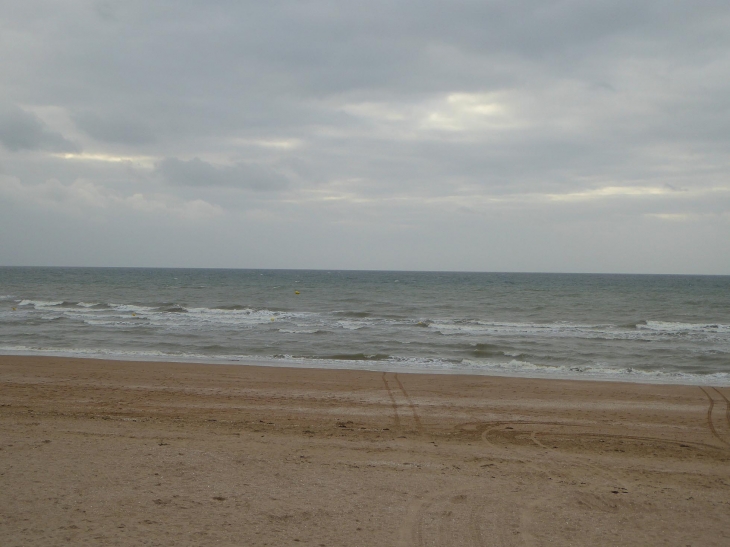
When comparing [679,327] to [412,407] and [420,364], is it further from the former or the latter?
[412,407]

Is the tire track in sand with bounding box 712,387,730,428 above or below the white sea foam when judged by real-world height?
below

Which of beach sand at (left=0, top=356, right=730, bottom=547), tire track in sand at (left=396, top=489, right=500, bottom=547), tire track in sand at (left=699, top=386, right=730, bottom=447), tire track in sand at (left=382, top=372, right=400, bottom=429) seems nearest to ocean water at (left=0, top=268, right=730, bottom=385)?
tire track in sand at (left=699, top=386, right=730, bottom=447)

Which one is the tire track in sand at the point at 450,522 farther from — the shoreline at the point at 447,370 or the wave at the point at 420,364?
the wave at the point at 420,364

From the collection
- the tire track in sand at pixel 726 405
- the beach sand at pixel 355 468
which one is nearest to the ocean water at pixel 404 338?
the tire track in sand at pixel 726 405

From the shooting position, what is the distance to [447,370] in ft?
55.3

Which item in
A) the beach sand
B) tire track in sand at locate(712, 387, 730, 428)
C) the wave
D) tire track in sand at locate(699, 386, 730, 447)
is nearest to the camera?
the beach sand

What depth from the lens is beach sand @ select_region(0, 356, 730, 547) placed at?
529 centimetres

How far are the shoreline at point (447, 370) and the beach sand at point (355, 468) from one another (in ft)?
10.6

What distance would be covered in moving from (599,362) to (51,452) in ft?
53.5

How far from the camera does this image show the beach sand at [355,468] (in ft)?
17.4

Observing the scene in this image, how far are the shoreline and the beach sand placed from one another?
10.6 feet

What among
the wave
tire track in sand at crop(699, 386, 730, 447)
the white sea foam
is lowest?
the wave

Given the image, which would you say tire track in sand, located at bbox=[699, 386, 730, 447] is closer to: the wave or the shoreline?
the shoreline

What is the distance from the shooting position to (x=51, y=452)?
701 cm
